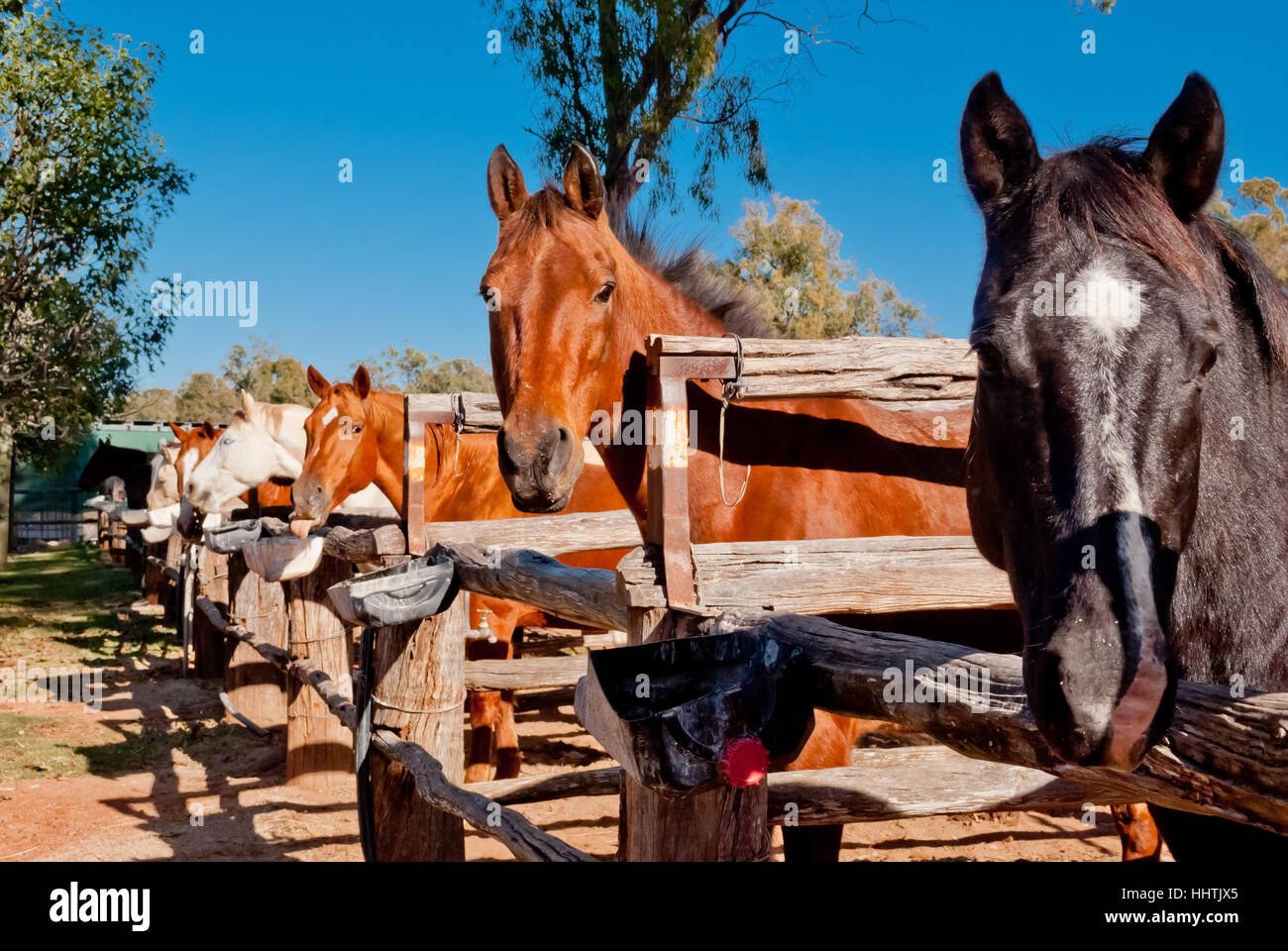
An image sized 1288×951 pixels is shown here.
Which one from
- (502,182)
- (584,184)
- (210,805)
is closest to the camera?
(584,184)

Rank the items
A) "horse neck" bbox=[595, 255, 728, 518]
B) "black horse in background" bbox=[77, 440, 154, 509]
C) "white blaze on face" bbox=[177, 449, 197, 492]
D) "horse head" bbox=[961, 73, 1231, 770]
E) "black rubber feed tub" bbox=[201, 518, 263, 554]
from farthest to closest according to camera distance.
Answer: "black horse in background" bbox=[77, 440, 154, 509], "white blaze on face" bbox=[177, 449, 197, 492], "black rubber feed tub" bbox=[201, 518, 263, 554], "horse neck" bbox=[595, 255, 728, 518], "horse head" bbox=[961, 73, 1231, 770]

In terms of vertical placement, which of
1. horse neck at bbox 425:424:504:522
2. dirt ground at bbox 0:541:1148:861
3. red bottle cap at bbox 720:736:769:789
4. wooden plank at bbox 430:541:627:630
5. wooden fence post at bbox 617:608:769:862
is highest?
horse neck at bbox 425:424:504:522

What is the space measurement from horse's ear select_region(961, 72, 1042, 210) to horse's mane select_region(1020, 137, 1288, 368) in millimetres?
47

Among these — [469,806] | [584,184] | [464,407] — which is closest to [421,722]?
[469,806]

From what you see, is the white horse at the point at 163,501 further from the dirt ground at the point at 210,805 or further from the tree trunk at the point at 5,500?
the tree trunk at the point at 5,500

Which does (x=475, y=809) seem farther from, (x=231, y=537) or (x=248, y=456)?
(x=248, y=456)

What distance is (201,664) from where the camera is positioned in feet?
33.4

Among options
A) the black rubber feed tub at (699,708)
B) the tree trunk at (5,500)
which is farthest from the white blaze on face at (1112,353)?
the tree trunk at (5,500)

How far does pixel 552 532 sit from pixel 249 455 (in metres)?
6.57

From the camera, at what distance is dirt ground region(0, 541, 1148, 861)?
17.5 ft

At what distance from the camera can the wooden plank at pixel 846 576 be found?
2.66m

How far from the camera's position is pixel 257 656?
8.02m

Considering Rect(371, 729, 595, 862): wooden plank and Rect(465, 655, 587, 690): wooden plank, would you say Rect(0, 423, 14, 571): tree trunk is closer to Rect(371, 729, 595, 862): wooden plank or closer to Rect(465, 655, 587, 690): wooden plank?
Rect(465, 655, 587, 690): wooden plank

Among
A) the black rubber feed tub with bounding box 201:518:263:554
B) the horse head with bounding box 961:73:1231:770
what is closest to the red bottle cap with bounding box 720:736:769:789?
the horse head with bounding box 961:73:1231:770
